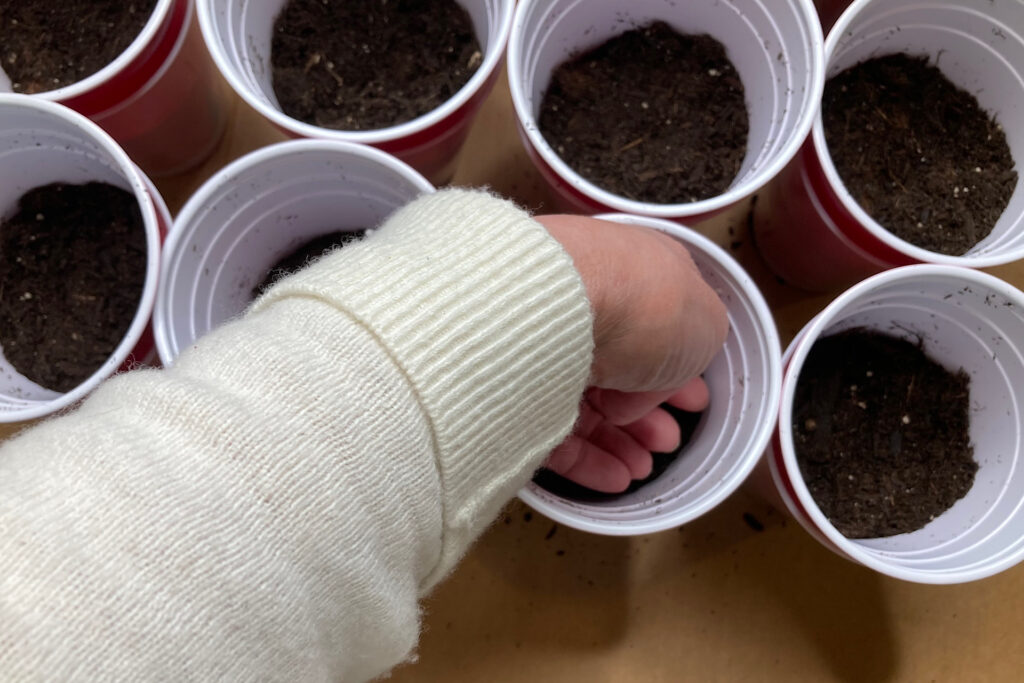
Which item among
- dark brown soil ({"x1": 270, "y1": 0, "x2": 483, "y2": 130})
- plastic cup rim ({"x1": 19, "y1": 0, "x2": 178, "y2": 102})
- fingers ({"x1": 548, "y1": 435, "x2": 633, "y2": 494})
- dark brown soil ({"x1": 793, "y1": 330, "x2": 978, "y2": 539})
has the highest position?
plastic cup rim ({"x1": 19, "y1": 0, "x2": 178, "y2": 102})

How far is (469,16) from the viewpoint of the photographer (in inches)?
33.3

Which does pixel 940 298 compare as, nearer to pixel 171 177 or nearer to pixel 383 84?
pixel 383 84

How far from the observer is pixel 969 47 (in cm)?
83

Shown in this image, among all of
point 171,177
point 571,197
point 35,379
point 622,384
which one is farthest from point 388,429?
point 171,177

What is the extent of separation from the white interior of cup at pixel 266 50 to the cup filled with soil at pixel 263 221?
1.4 inches

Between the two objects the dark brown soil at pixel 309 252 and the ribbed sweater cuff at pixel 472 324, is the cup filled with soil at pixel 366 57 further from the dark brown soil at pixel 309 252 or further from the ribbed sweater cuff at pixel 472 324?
the ribbed sweater cuff at pixel 472 324

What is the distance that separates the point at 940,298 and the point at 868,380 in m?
0.12

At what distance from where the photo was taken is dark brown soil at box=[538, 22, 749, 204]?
31.9 inches

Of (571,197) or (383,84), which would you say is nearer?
(571,197)

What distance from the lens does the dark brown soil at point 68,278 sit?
73 centimetres

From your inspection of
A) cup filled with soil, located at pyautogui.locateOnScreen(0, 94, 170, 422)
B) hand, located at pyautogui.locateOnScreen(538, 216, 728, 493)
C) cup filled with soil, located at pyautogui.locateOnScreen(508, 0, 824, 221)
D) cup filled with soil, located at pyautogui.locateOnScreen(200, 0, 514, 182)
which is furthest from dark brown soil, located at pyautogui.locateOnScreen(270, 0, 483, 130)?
hand, located at pyautogui.locateOnScreen(538, 216, 728, 493)

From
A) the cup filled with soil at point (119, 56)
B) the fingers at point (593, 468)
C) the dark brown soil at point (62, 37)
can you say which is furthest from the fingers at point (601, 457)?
the dark brown soil at point (62, 37)

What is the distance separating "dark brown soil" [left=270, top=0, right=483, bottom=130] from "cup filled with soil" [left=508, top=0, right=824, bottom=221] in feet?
0.33

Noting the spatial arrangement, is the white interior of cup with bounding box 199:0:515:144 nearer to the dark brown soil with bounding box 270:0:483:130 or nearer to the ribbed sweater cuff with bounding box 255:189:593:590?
the dark brown soil with bounding box 270:0:483:130
